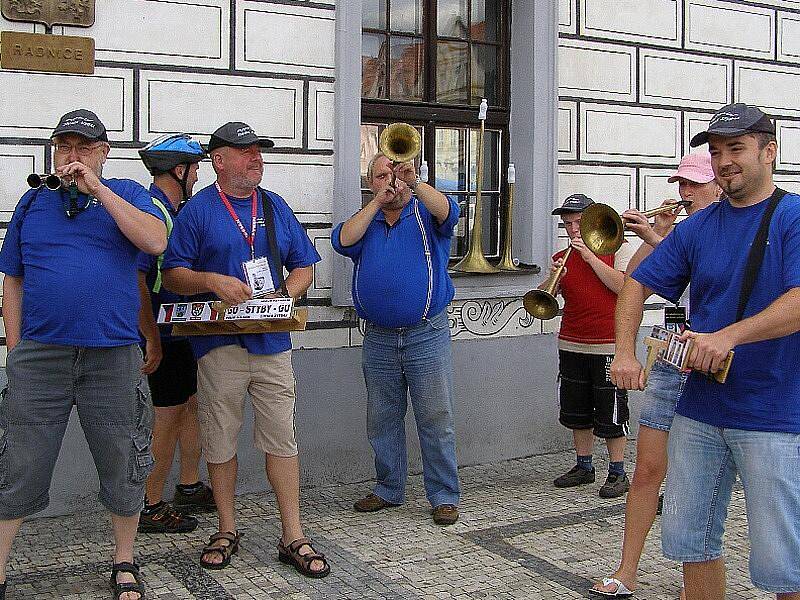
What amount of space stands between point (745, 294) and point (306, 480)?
3.56 metres

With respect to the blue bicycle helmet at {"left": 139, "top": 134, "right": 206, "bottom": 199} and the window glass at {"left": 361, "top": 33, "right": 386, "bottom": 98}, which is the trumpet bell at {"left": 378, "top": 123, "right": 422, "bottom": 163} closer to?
the blue bicycle helmet at {"left": 139, "top": 134, "right": 206, "bottom": 199}

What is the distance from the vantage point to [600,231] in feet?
18.7

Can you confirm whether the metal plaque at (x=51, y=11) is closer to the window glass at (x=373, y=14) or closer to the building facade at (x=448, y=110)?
the building facade at (x=448, y=110)

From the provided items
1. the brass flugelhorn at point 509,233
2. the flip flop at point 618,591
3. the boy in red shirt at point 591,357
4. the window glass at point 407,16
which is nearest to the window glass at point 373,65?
the window glass at point 407,16

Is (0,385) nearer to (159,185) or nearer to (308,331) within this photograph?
(159,185)

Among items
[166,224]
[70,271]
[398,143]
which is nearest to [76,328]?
[70,271]

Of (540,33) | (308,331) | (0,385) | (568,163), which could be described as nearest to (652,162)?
(568,163)

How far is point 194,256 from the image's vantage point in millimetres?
4984

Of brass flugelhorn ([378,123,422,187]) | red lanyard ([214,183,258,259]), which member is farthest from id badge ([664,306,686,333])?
red lanyard ([214,183,258,259])

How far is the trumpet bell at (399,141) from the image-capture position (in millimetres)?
5578

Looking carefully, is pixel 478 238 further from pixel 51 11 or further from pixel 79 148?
pixel 79 148

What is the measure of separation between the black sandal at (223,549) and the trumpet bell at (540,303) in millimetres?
2237

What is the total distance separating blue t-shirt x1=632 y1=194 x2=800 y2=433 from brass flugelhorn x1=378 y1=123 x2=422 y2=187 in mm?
2060

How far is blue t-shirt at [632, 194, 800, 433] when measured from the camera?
3.59 m
